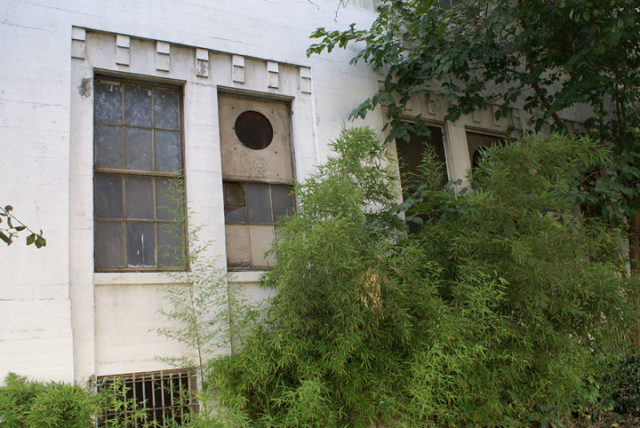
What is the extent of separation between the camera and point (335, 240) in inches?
172

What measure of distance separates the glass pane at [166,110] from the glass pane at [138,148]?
0.20 metres

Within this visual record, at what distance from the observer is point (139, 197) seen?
223 inches

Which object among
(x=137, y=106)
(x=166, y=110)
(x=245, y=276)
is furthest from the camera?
(x=166, y=110)

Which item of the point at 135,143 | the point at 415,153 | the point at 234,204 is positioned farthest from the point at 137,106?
the point at 415,153

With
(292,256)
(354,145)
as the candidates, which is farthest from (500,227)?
(292,256)

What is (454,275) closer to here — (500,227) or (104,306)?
(500,227)

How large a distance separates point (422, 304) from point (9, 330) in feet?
11.1

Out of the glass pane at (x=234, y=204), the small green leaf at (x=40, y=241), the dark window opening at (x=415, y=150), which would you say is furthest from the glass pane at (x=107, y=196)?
the dark window opening at (x=415, y=150)

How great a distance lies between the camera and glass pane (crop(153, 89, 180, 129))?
601 cm

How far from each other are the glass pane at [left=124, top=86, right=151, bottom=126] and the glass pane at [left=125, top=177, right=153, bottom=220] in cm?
63

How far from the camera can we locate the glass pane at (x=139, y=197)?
5.62 meters

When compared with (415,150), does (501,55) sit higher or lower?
higher

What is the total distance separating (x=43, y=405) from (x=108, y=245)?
5.58ft

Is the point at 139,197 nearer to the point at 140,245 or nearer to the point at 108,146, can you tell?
the point at 140,245
